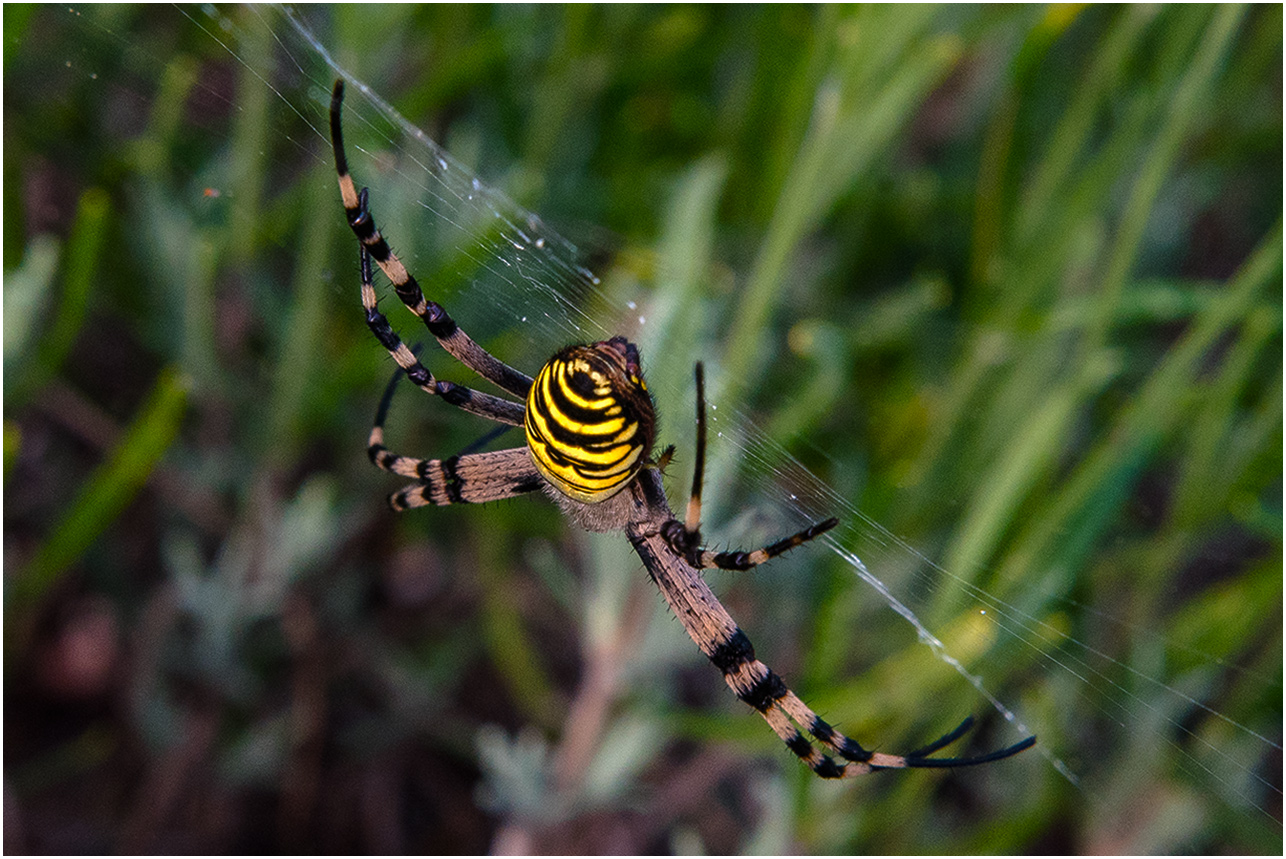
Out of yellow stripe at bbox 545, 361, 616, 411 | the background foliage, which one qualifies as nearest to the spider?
yellow stripe at bbox 545, 361, 616, 411

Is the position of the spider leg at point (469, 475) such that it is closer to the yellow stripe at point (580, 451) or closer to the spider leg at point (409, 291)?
the spider leg at point (409, 291)

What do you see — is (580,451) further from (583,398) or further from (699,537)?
(699,537)

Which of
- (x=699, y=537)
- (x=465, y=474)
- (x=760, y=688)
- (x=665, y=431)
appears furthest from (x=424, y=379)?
(x=760, y=688)

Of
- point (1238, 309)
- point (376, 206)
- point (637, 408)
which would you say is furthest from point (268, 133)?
point (1238, 309)

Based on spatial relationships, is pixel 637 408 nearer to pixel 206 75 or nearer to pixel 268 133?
pixel 268 133

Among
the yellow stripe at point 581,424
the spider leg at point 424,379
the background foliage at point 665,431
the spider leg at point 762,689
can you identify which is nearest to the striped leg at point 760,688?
the spider leg at point 762,689

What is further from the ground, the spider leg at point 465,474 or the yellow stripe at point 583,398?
the yellow stripe at point 583,398

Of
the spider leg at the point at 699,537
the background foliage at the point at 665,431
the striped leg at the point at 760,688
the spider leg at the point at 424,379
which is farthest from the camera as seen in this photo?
the background foliage at the point at 665,431

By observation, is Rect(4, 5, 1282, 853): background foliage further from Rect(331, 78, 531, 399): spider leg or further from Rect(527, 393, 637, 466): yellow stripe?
Rect(527, 393, 637, 466): yellow stripe
